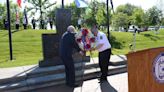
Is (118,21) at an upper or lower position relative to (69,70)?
upper

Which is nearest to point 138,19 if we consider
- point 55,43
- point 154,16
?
point 154,16

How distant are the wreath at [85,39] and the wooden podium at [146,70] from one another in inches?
140

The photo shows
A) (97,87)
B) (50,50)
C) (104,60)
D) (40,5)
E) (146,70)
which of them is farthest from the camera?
(40,5)

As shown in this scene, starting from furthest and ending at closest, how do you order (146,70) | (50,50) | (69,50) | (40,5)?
1. (40,5)
2. (50,50)
3. (69,50)
4. (146,70)

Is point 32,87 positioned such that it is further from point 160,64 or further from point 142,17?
point 142,17

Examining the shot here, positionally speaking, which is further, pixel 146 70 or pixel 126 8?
pixel 126 8

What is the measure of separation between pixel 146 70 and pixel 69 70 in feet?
12.2

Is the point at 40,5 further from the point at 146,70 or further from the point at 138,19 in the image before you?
the point at 146,70

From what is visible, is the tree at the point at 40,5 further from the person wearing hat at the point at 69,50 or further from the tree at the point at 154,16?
the person wearing hat at the point at 69,50

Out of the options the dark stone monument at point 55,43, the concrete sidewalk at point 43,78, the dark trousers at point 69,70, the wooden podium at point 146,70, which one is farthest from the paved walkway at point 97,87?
the wooden podium at point 146,70

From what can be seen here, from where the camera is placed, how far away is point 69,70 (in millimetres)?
10422

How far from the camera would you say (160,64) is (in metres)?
7.42

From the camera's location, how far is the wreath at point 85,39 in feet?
34.9

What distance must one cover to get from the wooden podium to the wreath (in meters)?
3.55
